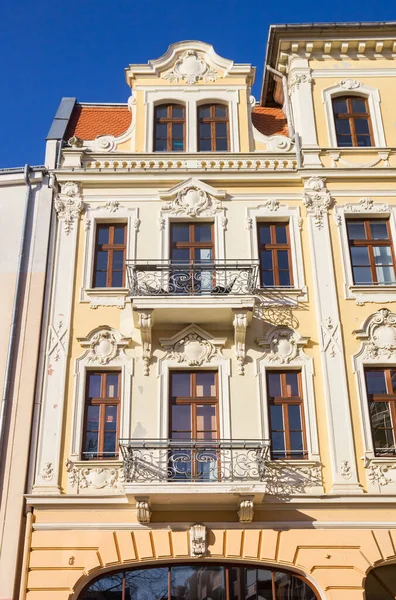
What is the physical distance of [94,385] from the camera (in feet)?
50.3

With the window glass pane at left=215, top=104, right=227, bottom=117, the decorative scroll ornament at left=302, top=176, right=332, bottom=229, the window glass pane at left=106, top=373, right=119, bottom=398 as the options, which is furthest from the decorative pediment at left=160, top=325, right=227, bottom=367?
the window glass pane at left=215, top=104, right=227, bottom=117

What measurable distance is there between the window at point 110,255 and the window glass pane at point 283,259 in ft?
11.6

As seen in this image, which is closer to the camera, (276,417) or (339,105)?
(276,417)

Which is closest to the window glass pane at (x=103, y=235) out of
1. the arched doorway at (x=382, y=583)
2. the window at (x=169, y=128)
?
the window at (x=169, y=128)

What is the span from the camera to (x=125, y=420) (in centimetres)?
1470

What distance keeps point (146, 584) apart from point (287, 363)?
5.11 m

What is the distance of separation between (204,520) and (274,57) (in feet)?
40.5

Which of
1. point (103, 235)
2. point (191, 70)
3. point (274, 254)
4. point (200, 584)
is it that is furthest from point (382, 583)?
point (191, 70)

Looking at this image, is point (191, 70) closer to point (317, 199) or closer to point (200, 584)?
point (317, 199)

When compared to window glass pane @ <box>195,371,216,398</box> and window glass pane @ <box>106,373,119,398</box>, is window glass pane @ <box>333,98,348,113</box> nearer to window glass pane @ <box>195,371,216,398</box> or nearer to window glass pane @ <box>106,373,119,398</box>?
window glass pane @ <box>195,371,216,398</box>

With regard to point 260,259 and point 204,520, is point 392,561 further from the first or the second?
point 260,259

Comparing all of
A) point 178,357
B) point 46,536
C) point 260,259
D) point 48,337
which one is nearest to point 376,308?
point 260,259

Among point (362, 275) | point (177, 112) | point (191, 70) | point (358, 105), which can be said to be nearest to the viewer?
point (362, 275)

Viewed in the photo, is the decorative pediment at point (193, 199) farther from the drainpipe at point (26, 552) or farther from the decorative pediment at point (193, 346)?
the drainpipe at point (26, 552)
